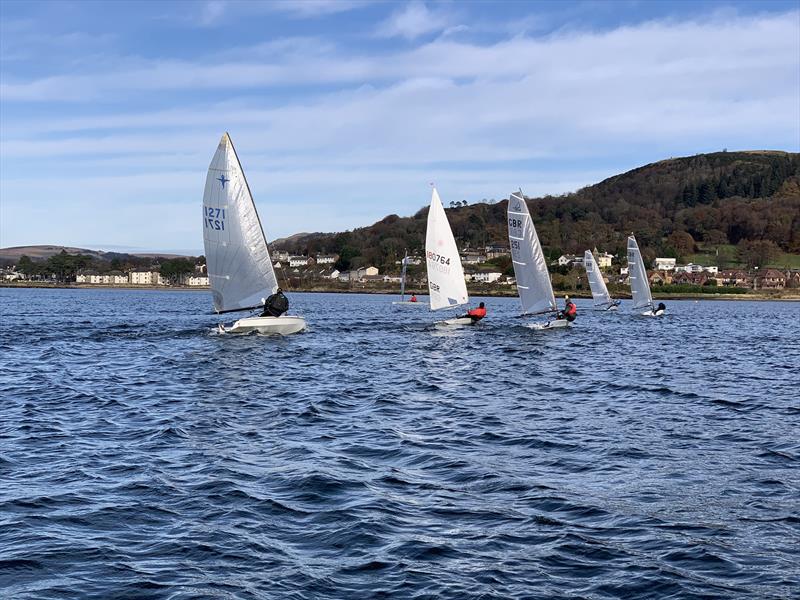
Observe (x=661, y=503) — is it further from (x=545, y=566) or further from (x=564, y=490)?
(x=545, y=566)

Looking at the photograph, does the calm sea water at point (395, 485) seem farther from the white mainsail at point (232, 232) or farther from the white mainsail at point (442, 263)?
the white mainsail at point (442, 263)

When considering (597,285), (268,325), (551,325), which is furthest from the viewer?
(597,285)

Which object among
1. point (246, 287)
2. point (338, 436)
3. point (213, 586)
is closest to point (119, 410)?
point (338, 436)

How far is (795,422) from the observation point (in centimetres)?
1906

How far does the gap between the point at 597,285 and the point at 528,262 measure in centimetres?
3474

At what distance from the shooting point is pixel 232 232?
132ft

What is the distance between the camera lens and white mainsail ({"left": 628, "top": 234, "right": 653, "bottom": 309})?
7595cm

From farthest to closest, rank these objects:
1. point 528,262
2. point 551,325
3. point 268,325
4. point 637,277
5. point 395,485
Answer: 1. point 637,277
2. point 551,325
3. point 528,262
4. point 268,325
5. point 395,485

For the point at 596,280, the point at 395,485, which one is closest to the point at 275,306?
the point at 395,485

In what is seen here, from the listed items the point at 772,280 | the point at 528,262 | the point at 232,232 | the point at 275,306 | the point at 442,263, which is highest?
the point at 232,232

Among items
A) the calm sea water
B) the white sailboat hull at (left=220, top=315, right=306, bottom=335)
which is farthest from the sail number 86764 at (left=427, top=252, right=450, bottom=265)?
the calm sea water

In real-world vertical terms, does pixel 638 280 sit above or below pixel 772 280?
above

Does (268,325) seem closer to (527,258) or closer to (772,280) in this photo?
(527,258)

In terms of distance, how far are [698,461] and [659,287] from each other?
171 metres
